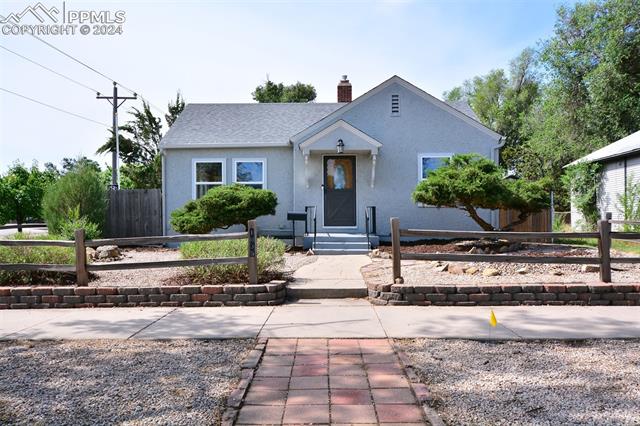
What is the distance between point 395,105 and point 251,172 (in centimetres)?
483

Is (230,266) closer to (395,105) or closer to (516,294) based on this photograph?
(516,294)

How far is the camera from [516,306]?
6.16 metres

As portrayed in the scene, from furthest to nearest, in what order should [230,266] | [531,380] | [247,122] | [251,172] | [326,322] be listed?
1. [247,122]
2. [251,172]
3. [230,266]
4. [326,322]
5. [531,380]

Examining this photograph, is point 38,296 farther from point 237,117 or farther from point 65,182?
point 237,117

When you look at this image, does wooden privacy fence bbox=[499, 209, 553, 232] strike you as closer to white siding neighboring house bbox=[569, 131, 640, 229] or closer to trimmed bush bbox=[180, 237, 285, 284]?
white siding neighboring house bbox=[569, 131, 640, 229]

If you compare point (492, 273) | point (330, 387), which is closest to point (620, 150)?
point (492, 273)

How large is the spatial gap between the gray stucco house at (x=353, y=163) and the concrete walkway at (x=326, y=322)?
734 centimetres

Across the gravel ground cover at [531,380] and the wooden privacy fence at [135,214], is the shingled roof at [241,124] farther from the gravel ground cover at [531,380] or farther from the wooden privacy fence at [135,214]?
the gravel ground cover at [531,380]

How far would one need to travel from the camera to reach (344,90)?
1678 cm

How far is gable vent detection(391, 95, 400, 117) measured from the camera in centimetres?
1338

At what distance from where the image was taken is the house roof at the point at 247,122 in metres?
13.6

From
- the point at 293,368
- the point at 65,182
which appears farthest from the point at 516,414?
the point at 65,182

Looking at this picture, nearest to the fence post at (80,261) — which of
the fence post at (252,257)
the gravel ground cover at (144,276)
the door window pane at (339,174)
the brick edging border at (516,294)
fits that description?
the gravel ground cover at (144,276)

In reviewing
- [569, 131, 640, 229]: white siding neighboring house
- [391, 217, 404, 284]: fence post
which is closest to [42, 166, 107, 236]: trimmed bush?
[391, 217, 404, 284]: fence post
